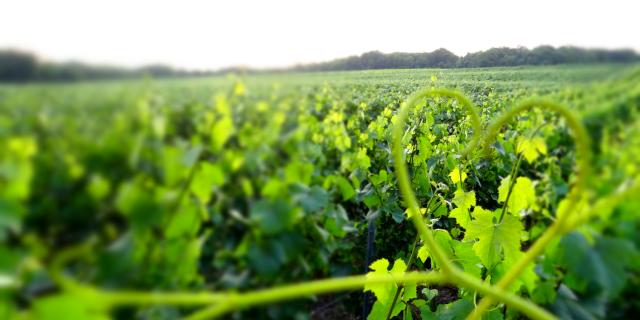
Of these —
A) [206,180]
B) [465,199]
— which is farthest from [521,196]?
[206,180]

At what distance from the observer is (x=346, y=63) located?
161cm

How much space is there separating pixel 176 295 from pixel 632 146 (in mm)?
772

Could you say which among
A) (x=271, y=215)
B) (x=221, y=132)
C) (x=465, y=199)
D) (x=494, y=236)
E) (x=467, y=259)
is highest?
(x=221, y=132)

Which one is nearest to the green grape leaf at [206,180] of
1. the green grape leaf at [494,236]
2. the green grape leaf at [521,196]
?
the green grape leaf at [521,196]

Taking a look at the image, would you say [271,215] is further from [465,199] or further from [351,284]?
[465,199]

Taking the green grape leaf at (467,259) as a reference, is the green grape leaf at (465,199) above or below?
above

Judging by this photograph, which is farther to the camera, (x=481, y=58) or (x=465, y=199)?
(x=481, y=58)

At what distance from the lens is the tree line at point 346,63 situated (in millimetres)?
674

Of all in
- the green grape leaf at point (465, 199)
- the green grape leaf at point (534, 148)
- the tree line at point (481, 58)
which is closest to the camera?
the tree line at point (481, 58)

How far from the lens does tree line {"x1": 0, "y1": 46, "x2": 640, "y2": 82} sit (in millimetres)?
674

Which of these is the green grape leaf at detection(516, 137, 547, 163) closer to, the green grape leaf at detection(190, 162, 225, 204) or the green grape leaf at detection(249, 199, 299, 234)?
the green grape leaf at detection(249, 199, 299, 234)

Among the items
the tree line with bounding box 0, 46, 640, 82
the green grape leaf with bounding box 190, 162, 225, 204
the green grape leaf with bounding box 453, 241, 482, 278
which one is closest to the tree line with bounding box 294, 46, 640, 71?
the tree line with bounding box 0, 46, 640, 82

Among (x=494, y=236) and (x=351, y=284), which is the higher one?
(x=351, y=284)

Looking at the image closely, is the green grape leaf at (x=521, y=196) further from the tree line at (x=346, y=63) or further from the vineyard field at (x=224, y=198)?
the tree line at (x=346, y=63)
